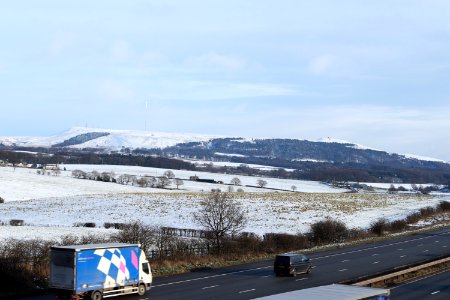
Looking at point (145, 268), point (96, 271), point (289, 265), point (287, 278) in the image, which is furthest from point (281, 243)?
point (96, 271)

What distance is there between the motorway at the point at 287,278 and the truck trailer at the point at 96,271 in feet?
3.05

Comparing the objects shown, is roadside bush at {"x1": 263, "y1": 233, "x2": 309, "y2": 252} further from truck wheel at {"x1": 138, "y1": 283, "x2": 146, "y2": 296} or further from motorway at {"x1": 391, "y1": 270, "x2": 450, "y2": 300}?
truck wheel at {"x1": 138, "y1": 283, "x2": 146, "y2": 296}

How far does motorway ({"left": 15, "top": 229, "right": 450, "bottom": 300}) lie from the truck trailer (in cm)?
93

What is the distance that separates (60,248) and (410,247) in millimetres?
37380

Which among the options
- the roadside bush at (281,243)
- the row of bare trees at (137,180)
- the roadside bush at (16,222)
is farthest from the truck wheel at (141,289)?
the row of bare trees at (137,180)

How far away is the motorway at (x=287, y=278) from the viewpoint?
30.8m

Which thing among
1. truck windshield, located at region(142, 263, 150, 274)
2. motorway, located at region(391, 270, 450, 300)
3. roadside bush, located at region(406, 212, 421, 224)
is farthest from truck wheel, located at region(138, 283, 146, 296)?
roadside bush, located at region(406, 212, 421, 224)

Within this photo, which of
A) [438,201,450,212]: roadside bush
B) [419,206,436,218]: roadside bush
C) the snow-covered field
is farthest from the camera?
[438,201,450,212]: roadside bush

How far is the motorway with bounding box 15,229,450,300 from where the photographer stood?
3082 centimetres

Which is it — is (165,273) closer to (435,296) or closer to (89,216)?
(435,296)

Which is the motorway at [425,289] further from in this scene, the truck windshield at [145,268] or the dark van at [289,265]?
the truck windshield at [145,268]

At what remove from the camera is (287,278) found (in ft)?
120

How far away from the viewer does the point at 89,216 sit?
83.2 meters

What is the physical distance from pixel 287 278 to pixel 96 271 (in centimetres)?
1318
